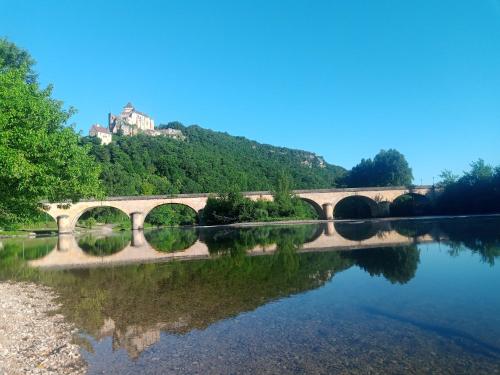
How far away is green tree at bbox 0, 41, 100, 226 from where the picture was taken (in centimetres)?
1196

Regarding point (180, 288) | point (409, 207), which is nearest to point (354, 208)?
point (409, 207)

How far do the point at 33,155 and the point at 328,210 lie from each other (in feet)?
151

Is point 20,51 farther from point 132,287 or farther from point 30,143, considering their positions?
point 132,287

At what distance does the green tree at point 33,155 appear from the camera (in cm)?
1196

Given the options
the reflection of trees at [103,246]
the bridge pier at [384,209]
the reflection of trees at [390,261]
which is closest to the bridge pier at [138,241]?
the reflection of trees at [103,246]

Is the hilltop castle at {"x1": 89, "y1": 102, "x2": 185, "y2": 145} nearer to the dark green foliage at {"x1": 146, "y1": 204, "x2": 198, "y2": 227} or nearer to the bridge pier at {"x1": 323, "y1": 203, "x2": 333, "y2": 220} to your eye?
the dark green foliage at {"x1": 146, "y1": 204, "x2": 198, "y2": 227}

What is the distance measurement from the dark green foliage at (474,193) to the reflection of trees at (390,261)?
35.0 metres

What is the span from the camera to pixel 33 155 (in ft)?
41.9

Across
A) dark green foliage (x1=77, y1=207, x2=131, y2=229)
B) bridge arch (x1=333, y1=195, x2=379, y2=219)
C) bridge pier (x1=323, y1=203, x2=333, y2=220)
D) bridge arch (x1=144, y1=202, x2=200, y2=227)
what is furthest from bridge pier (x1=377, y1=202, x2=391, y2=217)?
dark green foliage (x1=77, y1=207, x2=131, y2=229)

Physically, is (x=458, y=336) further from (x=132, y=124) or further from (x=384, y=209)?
(x=132, y=124)

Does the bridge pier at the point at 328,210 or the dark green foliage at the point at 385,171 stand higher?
the dark green foliage at the point at 385,171

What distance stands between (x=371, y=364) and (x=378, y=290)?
5.17m

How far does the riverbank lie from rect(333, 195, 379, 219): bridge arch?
166 ft

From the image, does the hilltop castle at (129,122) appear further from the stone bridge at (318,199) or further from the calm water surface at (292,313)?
the calm water surface at (292,313)
